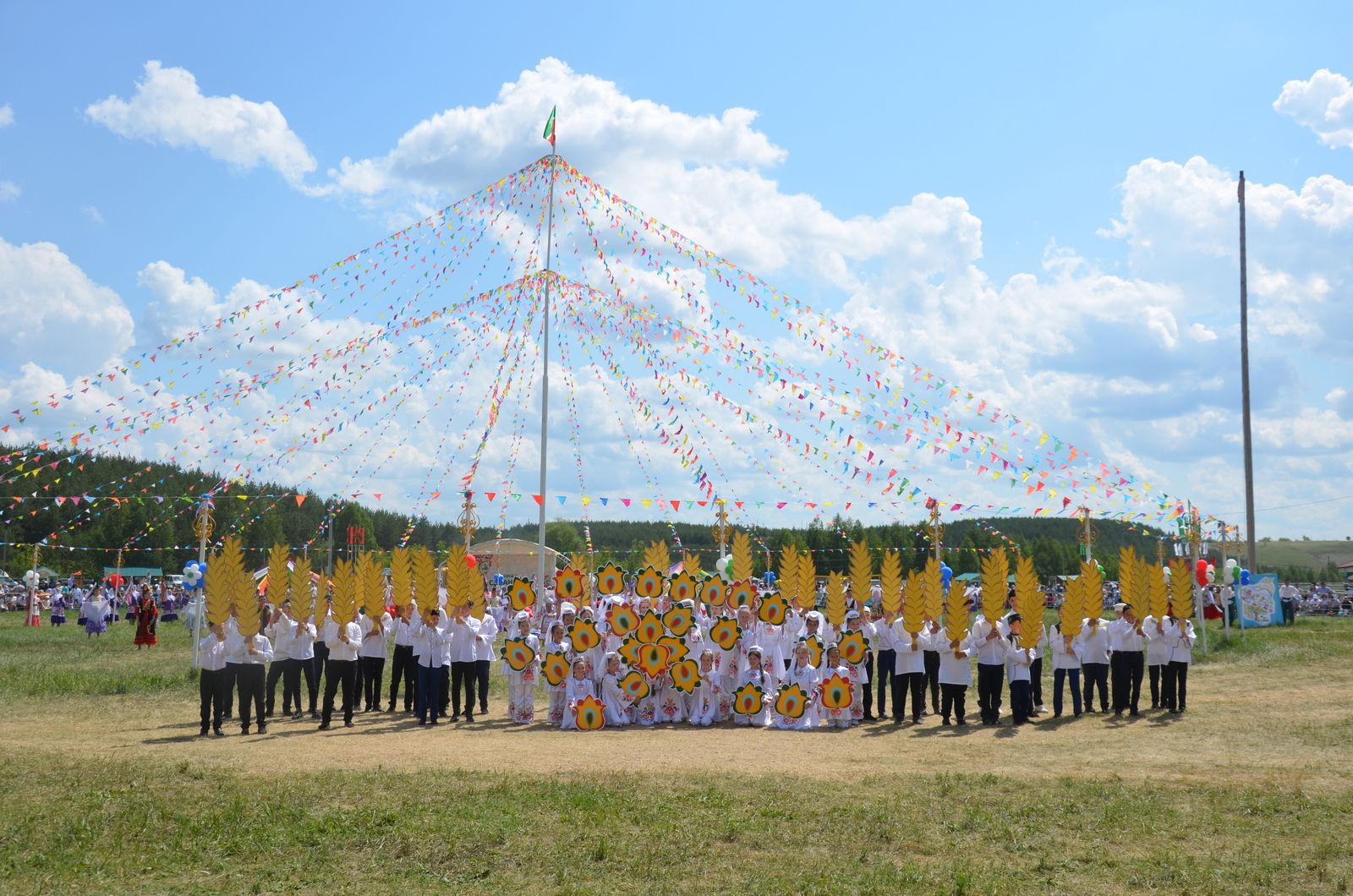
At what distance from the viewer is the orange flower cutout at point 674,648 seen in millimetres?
14352

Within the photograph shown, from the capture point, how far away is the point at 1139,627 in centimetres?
1492

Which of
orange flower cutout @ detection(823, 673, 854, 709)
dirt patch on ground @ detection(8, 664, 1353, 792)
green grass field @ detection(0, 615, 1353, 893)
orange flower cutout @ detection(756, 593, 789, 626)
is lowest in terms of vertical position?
dirt patch on ground @ detection(8, 664, 1353, 792)

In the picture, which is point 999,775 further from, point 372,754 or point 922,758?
point 372,754

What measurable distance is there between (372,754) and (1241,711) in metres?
11.0

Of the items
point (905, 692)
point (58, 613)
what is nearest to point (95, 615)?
point (58, 613)

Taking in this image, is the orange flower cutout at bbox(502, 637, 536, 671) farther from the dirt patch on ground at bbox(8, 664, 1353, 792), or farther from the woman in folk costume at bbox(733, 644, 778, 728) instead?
the woman in folk costume at bbox(733, 644, 778, 728)

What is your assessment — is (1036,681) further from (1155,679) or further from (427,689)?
(427,689)

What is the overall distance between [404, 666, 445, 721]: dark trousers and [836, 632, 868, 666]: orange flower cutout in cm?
534

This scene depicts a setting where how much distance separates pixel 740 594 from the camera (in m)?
15.5

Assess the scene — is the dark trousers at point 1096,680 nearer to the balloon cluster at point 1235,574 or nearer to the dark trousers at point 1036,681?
the dark trousers at point 1036,681

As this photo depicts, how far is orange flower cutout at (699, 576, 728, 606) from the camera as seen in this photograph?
14922mm

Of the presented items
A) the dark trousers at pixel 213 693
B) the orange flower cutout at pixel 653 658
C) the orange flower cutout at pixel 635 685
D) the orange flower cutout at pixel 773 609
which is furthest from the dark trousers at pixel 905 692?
the dark trousers at pixel 213 693

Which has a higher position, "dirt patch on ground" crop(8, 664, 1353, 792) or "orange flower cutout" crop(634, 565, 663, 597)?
"orange flower cutout" crop(634, 565, 663, 597)

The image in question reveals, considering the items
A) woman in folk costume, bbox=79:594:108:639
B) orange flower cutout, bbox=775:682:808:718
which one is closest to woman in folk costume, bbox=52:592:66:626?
woman in folk costume, bbox=79:594:108:639
